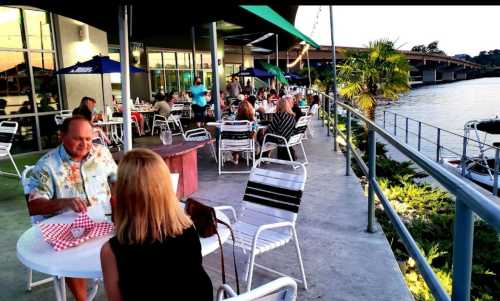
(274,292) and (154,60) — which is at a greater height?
(154,60)

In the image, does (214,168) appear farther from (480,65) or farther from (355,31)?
(480,65)

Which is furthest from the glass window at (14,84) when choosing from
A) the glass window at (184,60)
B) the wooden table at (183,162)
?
the glass window at (184,60)

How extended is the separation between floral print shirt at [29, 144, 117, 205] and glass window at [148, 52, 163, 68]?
47.8 feet

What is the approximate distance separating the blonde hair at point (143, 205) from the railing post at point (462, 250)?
99 cm

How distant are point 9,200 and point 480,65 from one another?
77.5m

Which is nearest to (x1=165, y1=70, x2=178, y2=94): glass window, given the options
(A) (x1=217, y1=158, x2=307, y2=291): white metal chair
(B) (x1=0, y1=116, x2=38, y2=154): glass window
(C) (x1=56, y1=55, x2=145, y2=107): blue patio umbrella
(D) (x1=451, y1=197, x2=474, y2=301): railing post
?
(B) (x1=0, y1=116, x2=38, y2=154): glass window

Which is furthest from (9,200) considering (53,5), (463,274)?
(463,274)

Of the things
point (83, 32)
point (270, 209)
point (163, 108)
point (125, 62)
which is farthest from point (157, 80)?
point (270, 209)

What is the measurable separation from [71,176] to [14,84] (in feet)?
23.0

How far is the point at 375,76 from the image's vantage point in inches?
443

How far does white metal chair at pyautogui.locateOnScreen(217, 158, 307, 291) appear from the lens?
2814 millimetres

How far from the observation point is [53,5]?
3697 millimetres

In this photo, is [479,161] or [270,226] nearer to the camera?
[270,226]

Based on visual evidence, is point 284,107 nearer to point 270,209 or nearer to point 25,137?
point 270,209
